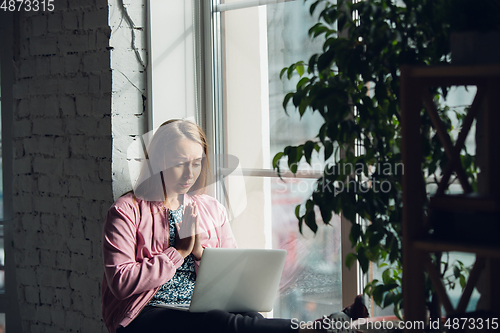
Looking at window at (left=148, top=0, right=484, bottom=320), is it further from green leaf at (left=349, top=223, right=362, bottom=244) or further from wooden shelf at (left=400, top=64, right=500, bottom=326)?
wooden shelf at (left=400, top=64, right=500, bottom=326)

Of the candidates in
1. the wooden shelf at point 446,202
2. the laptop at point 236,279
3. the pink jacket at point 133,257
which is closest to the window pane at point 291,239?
the laptop at point 236,279

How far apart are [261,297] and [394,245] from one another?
1.74 feet

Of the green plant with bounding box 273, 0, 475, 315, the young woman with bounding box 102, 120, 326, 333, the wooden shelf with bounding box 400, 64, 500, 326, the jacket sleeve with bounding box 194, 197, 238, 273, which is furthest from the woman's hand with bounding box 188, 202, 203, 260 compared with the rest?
the wooden shelf with bounding box 400, 64, 500, 326

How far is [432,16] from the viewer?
4.41 feet

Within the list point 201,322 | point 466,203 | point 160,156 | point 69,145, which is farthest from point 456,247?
point 69,145

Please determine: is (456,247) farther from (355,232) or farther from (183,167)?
(183,167)

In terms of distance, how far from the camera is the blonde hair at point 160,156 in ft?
6.13

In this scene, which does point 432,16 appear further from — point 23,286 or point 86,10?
point 23,286

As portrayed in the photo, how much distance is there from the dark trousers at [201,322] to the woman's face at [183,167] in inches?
17.2

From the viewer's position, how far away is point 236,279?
1662mm

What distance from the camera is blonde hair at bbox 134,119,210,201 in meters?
1.87

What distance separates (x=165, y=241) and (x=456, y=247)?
1045 millimetres

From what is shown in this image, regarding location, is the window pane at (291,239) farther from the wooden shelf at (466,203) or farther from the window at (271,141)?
the wooden shelf at (466,203)

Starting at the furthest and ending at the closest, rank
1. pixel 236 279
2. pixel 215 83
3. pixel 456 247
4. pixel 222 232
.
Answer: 1. pixel 215 83
2. pixel 222 232
3. pixel 236 279
4. pixel 456 247
